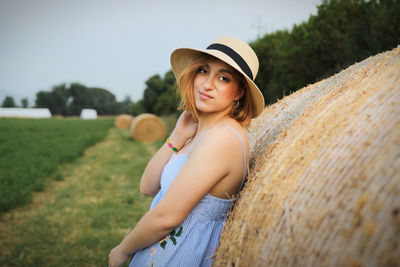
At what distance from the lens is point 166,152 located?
2.45 m

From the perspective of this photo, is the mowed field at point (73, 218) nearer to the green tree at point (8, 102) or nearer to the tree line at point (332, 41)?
the tree line at point (332, 41)

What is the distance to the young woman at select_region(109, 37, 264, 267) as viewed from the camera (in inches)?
61.2

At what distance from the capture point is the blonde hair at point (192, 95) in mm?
2018

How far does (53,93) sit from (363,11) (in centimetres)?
11537

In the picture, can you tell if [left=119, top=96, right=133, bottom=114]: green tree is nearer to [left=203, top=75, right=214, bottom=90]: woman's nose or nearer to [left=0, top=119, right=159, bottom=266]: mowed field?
[left=0, top=119, right=159, bottom=266]: mowed field

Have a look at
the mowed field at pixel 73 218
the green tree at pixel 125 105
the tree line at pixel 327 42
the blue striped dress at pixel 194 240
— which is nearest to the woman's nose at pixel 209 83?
the blue striped dress at pixel 194 240

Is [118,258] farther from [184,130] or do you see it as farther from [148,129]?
[148,129]

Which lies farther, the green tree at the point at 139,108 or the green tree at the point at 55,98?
the green tree at the point at 55,98

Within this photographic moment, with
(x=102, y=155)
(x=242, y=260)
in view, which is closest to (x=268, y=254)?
(x=242, y=260)

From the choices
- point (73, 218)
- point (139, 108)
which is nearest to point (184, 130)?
point (73, 218)

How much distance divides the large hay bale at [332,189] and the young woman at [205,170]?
0.14m

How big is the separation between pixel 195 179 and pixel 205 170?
8cm

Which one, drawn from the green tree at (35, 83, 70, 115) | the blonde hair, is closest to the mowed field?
the blonde hair

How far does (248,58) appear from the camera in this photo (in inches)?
75.9
